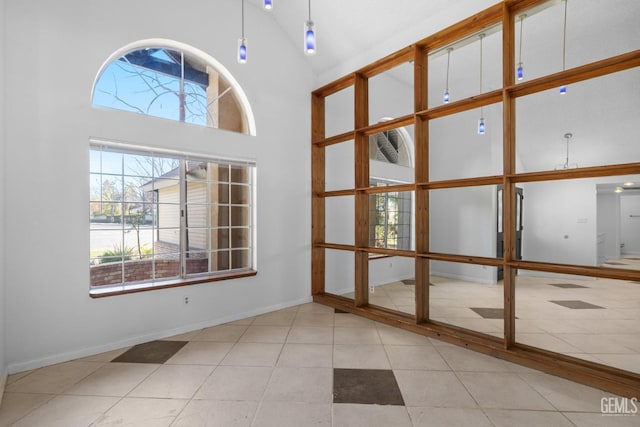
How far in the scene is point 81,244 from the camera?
2.56 meters

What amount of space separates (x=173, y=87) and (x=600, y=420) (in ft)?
14.4

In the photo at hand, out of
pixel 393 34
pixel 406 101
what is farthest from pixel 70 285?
pixel 406 101

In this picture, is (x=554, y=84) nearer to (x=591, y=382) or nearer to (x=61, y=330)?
(x=591, y=382)

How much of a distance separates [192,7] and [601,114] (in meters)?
6.90

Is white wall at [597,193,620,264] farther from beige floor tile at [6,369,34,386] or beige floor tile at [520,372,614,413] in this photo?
beige floor tile at [6,369,34,386]

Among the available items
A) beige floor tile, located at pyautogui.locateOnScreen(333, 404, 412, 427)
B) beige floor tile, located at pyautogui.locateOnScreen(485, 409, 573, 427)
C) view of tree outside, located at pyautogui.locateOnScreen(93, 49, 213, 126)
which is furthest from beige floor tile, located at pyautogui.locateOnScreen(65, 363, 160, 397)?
beige floor tile, located at pyautogui.locateOnScreen(485, 409, 573, 427)

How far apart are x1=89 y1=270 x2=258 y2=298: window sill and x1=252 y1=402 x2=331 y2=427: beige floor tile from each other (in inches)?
66.3

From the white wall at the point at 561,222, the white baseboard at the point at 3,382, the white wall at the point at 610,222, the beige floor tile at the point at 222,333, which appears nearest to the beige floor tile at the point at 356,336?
the beige floor tile at the point at 222,333

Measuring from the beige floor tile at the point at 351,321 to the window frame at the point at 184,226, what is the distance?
1158 millimetres

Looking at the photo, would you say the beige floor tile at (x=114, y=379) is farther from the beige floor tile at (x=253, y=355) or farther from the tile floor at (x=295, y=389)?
the beige floor tile at (x=253, y=355)

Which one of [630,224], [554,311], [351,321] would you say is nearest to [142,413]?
[351,321]

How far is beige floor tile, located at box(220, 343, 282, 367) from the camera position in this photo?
2.50m

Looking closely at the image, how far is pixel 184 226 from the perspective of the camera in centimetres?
325

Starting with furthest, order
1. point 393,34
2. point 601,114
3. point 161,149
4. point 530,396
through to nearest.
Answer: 1. point 601,114
2. point 393,34
3. point 161,149
4. point 530,396
